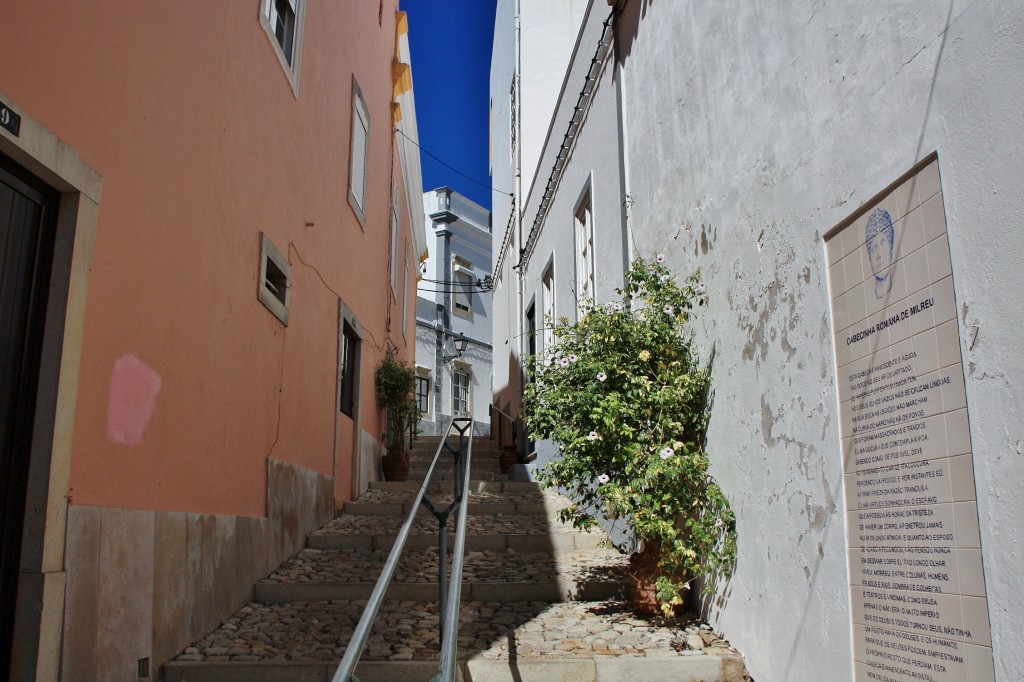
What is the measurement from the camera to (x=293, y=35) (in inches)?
266

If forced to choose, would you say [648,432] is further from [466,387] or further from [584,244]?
[466,387]

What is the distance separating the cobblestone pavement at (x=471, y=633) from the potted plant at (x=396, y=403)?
5548mm

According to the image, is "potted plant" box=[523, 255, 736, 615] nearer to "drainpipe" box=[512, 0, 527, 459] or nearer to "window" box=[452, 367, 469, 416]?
"drainpipe" box=[512, 0, 527, 459]

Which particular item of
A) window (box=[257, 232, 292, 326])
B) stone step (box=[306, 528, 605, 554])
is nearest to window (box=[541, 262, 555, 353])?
stone step (box=[306, 528, 605, 554])

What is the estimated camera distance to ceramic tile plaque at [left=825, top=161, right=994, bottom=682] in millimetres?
2324

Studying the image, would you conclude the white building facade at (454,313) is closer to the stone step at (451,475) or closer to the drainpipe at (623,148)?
the stone step at (451,475)

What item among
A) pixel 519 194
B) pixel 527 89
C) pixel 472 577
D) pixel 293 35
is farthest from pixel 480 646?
pixel 527 89

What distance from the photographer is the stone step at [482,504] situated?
7449 millimetres

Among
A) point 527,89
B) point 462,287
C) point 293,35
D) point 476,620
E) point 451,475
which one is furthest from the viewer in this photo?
point 462,287

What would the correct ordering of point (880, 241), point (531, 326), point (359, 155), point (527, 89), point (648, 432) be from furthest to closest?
point (527, 89) → point (531, 326) → point (359, 155) → point (648, 432) → point (880, 241)

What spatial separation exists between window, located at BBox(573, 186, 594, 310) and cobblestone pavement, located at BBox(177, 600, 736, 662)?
3254 millimetres

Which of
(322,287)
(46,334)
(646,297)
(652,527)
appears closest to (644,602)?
(652,527)

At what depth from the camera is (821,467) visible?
313 cm

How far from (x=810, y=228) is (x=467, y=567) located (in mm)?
3485
